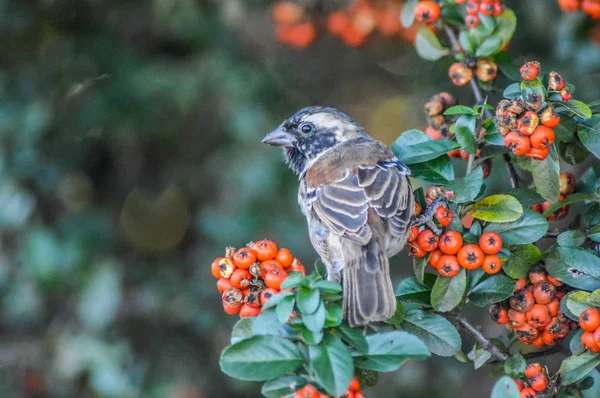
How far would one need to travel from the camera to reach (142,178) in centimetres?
652

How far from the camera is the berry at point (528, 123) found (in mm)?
2580

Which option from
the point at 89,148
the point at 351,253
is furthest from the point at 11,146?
the point at 351,253

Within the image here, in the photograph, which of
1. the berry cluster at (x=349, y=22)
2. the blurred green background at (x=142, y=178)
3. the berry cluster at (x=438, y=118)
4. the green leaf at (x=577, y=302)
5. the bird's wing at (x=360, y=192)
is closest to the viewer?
the green leaf at (x=577, y=302)

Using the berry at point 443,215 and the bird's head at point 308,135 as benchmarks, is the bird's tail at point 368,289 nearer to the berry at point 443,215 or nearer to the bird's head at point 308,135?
the berry at point 443,215

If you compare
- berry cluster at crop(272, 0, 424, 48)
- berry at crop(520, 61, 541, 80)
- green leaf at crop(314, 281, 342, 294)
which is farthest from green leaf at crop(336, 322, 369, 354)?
Result: berry cluster at crop(272, 0, 424, 48)

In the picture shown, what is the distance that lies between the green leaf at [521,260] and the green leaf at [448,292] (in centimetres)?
21

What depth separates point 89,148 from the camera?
5.81 m

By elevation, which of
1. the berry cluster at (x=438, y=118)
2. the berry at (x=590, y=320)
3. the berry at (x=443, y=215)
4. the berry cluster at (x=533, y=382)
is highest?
the berry cluster at (x=438, y=118)

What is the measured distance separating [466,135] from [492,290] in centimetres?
57

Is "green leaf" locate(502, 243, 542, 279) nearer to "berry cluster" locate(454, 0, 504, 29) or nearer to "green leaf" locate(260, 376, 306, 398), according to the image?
"green leaf" locate(260, 376, 306, 398)

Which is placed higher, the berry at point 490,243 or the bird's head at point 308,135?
the bird's head at point 308,135

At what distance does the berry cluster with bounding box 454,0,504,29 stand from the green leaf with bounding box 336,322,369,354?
173cm

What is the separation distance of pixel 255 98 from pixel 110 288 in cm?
165

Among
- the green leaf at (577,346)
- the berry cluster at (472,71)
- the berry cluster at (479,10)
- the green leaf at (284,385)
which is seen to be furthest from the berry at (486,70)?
the green leaf at (284,385)
